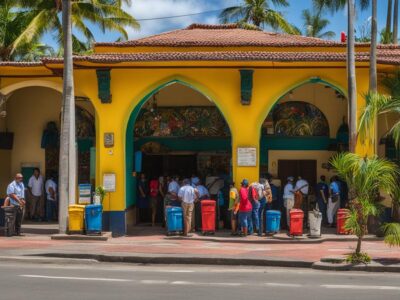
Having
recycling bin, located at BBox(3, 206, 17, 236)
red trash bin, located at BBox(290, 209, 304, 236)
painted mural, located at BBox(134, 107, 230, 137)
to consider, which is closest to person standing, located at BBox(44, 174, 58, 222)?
painted mural, located at BBox(134, 107, 230, 137)

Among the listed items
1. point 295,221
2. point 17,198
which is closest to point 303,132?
point 295,221

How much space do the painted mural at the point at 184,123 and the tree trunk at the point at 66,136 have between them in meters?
3.98

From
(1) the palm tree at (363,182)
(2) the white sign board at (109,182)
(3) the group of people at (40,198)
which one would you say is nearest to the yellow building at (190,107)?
(2) the white sign board at (109,182)

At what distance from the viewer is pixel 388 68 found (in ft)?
65.8

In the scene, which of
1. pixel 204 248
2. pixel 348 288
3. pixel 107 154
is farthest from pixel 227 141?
pixel 348 288

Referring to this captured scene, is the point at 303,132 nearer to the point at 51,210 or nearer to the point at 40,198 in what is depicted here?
the point at 51,210

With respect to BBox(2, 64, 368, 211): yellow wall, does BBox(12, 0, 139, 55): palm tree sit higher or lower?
higher

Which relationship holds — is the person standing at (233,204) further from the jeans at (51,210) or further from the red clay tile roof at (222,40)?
the jeans at (51,210)

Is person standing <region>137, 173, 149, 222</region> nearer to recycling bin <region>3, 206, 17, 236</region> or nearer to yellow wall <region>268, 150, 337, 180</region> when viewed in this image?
yellow wall <region>268, 150, 337, 180</region>

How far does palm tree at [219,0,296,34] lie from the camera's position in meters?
41.1

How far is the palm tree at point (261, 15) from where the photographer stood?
135ft

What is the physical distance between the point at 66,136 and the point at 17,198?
7.31 ft

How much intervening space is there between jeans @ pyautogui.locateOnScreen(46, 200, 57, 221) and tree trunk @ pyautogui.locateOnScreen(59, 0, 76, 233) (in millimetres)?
4187

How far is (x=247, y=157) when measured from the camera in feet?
67.3
